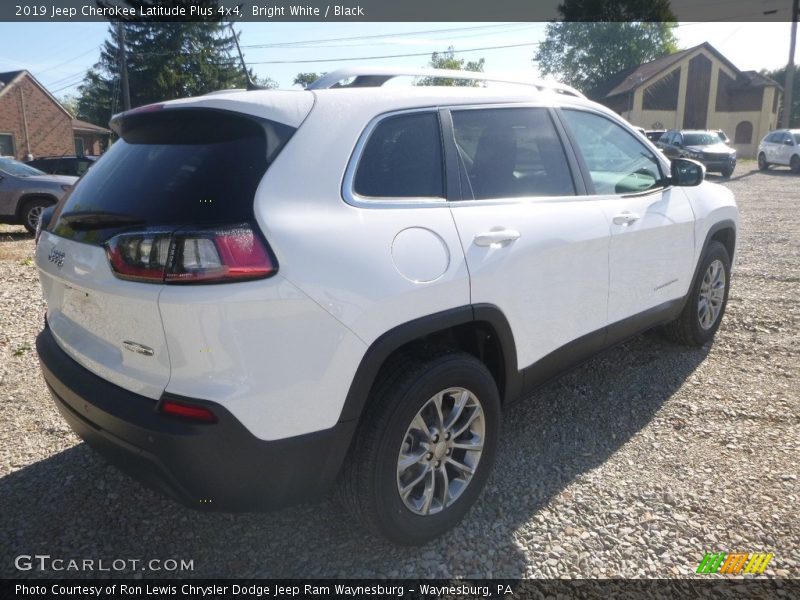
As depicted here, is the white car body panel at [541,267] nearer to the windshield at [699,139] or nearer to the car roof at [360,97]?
the car roof at [360,97]

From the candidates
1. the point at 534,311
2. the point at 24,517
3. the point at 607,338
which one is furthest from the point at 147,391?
the point at 607,338

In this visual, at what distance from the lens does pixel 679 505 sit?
111 inches

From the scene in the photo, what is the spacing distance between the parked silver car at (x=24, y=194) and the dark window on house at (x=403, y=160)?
33.6ft

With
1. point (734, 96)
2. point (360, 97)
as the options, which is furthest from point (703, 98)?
point (360, 97)

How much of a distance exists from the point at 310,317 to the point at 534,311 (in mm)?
1219

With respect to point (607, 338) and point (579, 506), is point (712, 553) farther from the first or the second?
point (607, 338)

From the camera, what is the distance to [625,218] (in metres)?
3.39

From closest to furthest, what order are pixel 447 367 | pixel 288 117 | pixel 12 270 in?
1. pixel 288 117
2. pixel 447 367
3. pixel 12 270

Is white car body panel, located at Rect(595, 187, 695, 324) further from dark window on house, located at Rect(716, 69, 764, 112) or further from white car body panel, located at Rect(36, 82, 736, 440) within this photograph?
dark window on house, located at Rect(716, 69, 764, 112)

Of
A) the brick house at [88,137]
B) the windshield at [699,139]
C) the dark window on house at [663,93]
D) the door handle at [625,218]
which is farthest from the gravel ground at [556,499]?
the dark window on house at [663,93]

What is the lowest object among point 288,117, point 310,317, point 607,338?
point 607,338

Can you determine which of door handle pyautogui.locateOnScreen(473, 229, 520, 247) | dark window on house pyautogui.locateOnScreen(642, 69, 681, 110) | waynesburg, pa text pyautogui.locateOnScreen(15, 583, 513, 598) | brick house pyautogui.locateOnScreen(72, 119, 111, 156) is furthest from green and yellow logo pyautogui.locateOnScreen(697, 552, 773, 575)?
dark window on house pyautogui.locateOnScreen(642, 69, 681, 110)

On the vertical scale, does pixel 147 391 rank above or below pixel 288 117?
below

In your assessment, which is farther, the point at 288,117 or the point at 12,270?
the point at 12,270
